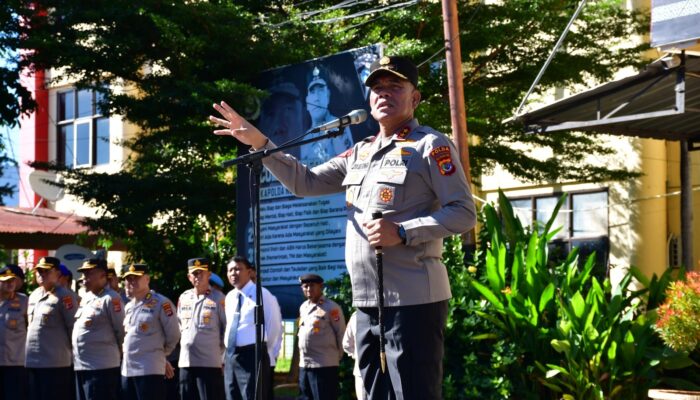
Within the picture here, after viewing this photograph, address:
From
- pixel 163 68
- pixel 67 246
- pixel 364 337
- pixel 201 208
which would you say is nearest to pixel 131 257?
pixel 67 246

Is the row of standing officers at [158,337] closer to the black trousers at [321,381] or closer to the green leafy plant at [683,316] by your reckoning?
the black trousers at [321,381]

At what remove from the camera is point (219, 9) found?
1303cm

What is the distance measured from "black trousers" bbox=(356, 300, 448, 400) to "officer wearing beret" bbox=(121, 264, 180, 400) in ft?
22.2

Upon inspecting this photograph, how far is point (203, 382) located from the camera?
10.6 metres

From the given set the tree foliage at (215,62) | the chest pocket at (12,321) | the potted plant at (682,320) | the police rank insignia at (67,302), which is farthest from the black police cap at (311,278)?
the potted plant at (682,320)

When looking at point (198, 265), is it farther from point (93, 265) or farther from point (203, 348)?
point (93, 265)

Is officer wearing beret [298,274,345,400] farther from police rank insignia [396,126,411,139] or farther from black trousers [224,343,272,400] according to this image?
police rank insignia [396,126,411,139]

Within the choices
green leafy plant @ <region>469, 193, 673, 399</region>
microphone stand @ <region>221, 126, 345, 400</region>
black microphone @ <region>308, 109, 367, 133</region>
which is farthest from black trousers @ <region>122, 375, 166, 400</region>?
black microphone @ <region>308, 109, 367, 133</region>

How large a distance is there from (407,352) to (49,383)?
843 cm

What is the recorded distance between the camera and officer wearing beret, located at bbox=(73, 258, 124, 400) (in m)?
10.6

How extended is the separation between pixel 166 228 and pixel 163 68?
2336 millimetres

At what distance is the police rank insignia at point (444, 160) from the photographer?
3.94 metres

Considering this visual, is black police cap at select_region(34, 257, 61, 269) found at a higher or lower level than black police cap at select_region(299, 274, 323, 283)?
higher

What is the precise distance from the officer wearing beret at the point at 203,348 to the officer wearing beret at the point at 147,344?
0.24 m
